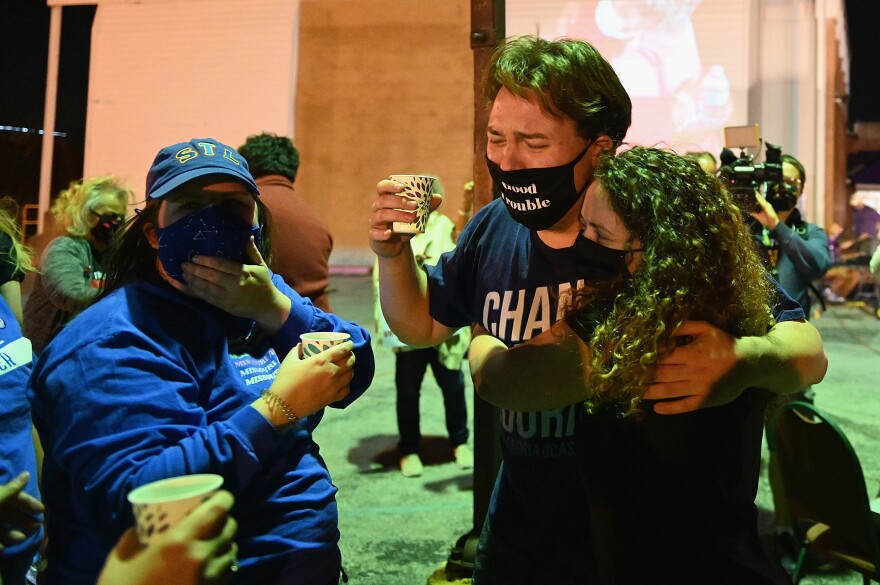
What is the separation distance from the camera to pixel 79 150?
33.7ft

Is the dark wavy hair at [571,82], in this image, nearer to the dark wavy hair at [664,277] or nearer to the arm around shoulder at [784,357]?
the dark wavy hair at [664,277]

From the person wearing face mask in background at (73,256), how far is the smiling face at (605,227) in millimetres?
3111

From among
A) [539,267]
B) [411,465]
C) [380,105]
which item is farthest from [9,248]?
[380,105]

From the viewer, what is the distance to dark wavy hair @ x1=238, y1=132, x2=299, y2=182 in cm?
404

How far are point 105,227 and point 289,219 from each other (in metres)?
1.06

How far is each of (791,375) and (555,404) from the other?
1.50 ft

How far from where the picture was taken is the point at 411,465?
512 centimetres

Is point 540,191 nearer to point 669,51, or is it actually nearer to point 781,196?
point 781,196

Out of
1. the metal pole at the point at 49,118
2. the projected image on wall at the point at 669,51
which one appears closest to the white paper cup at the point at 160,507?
the metal pole at the point at 49,118

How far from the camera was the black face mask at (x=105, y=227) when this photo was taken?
4.08 meters

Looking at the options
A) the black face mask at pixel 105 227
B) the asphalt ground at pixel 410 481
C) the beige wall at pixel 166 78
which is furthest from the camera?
the beige wall at pixel 166 78

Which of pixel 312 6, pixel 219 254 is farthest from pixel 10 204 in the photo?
pixel 312 6

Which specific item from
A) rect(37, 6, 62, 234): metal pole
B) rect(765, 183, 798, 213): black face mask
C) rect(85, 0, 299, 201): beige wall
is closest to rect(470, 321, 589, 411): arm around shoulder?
rect(765, 183, 798, 213): black face mask

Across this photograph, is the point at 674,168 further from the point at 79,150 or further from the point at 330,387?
the point at 79,150
